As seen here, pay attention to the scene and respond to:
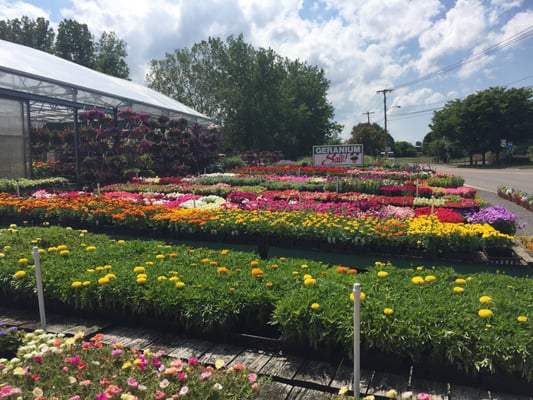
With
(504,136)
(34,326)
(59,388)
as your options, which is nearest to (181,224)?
(34,326)

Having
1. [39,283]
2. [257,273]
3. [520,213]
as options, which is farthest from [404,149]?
Result: [39,283]

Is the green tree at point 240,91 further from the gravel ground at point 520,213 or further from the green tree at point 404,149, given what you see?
the green tree at point 404,149

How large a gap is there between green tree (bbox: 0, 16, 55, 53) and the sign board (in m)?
45.4

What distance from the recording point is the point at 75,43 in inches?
1832

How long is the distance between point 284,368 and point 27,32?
53362 mm

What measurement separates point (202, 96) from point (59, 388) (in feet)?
133

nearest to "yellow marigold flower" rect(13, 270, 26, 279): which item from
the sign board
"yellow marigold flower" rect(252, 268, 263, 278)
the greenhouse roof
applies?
"yellow marigold flower" rect(252, 268, 263, 278)

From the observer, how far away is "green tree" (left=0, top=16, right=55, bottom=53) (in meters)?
44.4

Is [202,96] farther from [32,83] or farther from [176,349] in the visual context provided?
[176,349]

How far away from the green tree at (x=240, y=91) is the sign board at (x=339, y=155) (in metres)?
28.4

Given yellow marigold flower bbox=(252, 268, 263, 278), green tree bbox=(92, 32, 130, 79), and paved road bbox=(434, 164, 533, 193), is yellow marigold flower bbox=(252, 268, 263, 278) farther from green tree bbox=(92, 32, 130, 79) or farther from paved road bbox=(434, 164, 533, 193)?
green tree bbox=(92, 32, 130, 79)

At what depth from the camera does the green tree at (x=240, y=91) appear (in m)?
38.4

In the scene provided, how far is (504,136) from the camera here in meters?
41.8

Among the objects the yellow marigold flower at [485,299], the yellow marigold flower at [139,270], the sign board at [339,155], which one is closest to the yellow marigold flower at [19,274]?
the yellow marigold flower at [139,270]
